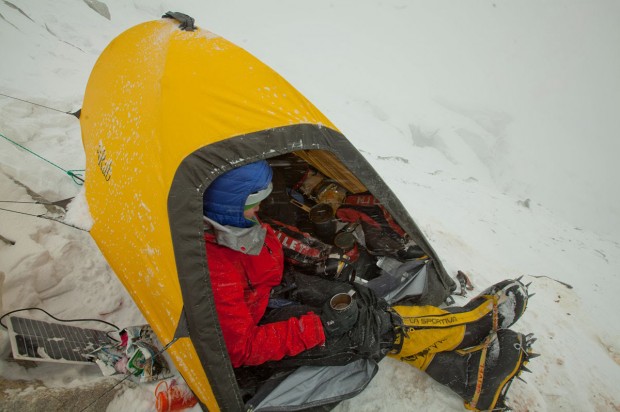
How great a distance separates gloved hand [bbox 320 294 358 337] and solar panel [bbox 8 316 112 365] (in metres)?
1.47

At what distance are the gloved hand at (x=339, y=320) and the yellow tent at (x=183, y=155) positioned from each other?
618 millimetres

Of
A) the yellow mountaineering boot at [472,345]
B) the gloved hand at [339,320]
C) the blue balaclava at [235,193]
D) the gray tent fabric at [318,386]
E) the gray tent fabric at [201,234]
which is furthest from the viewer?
the yellow mountaineering boot at [472,345]

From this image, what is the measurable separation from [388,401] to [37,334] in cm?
237

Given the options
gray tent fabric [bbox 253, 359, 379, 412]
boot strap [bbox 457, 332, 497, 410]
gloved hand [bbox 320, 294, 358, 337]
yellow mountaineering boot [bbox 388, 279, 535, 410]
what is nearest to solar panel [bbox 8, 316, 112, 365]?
gray tent fabric [bbox 253, 359, 379, 412]

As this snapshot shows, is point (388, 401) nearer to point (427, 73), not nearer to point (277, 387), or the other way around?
point (277, 387)

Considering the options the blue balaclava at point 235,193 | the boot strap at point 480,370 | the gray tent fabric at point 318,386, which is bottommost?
the gray tent fabric at point 318,386

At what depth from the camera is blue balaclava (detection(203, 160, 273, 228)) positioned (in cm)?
145

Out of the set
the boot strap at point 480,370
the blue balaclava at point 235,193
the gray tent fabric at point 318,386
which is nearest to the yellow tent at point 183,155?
the blue balaclava at point 235,193

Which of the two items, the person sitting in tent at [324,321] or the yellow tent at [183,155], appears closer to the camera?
the yellow tent at [183,155]

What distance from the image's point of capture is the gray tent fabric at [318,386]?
1.62 metres

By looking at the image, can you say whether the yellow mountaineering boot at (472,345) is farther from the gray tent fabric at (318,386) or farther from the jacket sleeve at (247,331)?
the jacket sleeve at (247,331)

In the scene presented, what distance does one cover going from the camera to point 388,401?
6.75 feet

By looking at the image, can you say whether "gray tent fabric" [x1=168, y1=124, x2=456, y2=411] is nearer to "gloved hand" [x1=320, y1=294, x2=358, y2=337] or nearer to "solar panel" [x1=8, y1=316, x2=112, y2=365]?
"gloved hand" [x1=320, y1=294, x2=358, y2=337]

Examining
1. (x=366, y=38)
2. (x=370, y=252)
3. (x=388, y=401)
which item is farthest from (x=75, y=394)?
(x=366, y=38)
